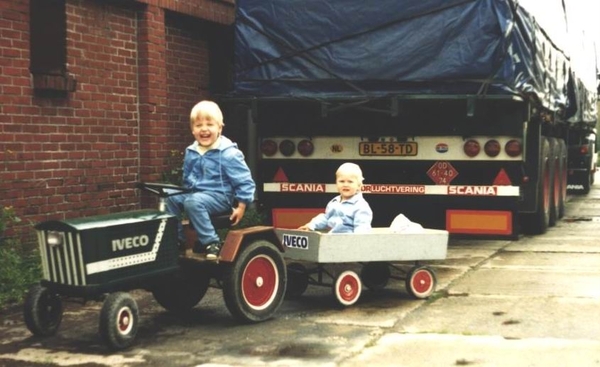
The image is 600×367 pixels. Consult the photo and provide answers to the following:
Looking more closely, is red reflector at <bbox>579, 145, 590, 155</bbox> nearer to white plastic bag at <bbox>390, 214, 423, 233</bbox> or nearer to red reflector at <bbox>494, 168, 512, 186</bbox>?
red reflector at <bbox>494, 168, 512, 186</bbox>

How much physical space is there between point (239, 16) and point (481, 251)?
3690 millimetres

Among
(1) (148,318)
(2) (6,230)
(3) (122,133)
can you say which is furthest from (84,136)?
(1) (148,318)

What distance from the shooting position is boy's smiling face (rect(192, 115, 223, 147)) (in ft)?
20.5

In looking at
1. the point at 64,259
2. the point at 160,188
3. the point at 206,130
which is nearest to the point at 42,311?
the point at 64,259

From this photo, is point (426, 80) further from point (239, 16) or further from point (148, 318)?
point (148, 318)

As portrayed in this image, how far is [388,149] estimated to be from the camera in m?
9.91

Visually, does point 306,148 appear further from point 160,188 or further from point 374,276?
point 160,188

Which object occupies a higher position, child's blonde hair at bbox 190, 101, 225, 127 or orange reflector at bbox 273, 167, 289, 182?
child's blonde hair at bbox 190, 101, 225, 127

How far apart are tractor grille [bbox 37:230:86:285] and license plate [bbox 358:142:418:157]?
4943 millimetres

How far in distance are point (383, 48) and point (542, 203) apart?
3.37 meters

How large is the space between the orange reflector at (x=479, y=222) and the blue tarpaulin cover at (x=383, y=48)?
49.9 inches

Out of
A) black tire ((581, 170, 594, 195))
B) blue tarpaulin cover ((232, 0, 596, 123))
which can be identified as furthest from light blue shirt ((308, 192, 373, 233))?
black tire ((581, 170, 594, 195))

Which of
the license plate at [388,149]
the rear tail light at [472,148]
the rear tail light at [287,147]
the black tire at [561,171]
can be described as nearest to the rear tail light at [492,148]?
→ the rear tail light at [472,148]

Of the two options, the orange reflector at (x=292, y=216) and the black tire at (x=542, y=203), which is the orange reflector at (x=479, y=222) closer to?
the orange reflector at (x=292, y=216)
